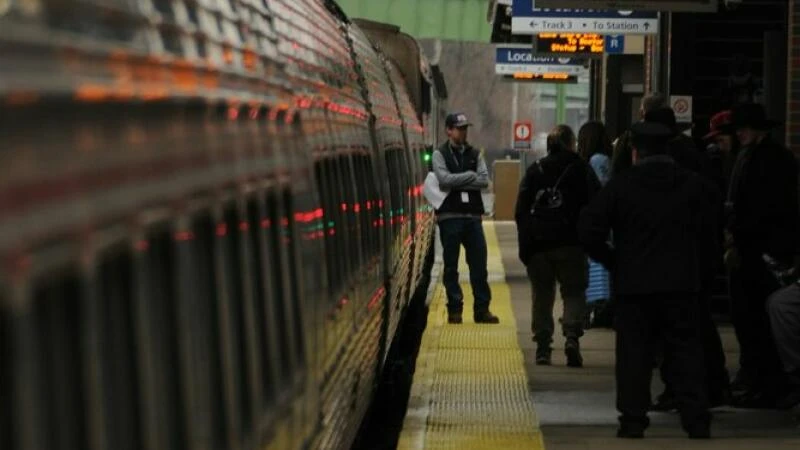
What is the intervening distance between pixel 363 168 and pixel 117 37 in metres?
7.68

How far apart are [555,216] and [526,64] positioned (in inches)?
852

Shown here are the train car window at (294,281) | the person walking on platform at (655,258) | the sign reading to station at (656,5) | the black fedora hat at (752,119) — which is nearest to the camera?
the train car window at (294,281)

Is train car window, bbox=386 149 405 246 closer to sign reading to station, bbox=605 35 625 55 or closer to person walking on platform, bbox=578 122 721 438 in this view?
person walking on platform, bbox=578 122 721 438

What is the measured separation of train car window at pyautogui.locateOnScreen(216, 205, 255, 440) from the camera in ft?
13.6

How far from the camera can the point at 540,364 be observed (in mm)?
14664

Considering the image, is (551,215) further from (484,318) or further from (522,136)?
(522,136)

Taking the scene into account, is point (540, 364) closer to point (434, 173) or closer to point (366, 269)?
point (434, 173)

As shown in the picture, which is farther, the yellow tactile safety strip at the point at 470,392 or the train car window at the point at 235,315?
the yellow tactile safety strip at the point at 470,392

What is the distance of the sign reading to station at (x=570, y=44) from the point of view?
2694 cm

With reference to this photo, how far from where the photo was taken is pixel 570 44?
1073 inches

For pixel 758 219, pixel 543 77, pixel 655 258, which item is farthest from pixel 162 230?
pixel 543 77

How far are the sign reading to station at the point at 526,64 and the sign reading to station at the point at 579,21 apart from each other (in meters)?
11.7

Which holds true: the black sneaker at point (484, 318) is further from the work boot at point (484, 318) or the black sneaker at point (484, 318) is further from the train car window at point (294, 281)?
the train car window at point (294, 281)

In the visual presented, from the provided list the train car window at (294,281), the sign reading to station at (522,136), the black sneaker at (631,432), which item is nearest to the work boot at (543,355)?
the black sneaker at (631,432)
